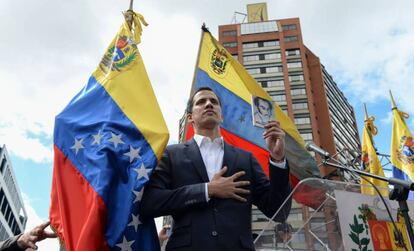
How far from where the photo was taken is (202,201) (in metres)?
2.14

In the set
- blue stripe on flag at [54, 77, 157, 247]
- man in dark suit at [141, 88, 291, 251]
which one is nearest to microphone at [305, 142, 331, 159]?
man in dark suit at [141, 88, 291, 251]

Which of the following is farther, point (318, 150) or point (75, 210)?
point (318, 150)

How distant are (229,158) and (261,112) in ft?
1.42

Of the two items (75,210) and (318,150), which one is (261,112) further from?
(318,150)

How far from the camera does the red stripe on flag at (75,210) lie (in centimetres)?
224

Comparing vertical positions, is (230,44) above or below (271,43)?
above

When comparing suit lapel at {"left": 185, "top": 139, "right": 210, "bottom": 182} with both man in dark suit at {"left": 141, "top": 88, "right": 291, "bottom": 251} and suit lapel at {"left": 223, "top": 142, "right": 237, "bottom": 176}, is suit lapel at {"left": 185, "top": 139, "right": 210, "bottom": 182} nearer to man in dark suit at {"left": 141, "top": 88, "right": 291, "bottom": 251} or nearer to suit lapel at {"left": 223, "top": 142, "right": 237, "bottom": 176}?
man in dark suit at {"left": 141, "top": 88, "right": 291, "bottom": 251}

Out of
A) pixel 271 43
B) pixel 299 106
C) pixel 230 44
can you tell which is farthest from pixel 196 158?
pixel 271 43

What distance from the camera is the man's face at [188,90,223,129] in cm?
269

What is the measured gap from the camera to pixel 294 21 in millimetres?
55719

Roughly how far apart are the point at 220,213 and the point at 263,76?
50.5m

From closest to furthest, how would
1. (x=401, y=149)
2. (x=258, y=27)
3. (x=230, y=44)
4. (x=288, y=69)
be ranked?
(x=401, y=149) → (x=288, y=69) → (x=230, y=44) → (x=258, y=27)

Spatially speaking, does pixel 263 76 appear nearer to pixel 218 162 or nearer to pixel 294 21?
pixel 294 21

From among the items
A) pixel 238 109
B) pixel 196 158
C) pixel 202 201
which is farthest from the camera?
pixel 238 109
